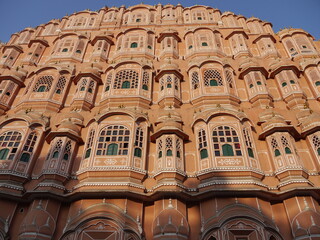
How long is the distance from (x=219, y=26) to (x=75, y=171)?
716 inches

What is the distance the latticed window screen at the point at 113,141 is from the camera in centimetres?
1412

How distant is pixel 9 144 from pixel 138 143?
6.49 metres

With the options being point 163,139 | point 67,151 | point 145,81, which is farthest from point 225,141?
point 67,151

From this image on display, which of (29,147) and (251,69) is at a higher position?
(251,69)

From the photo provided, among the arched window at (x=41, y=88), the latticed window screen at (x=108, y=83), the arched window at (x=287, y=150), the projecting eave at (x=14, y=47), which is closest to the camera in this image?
the arched window at (x=287, y=150)

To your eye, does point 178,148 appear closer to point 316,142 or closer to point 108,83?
point 316,142

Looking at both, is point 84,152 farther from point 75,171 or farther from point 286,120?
point 286,120

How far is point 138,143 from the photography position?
14516mm

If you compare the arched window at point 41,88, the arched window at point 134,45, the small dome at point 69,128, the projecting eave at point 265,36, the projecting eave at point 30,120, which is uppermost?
the projecting eave at point 265,36

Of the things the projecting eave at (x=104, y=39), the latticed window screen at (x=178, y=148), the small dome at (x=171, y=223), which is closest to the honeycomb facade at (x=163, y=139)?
the small dome at (x=171, y=223)

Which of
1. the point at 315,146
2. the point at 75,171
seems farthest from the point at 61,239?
the point at 315,146

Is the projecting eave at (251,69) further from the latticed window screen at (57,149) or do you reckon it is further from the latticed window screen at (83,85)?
the latticed window screen at (57,149)

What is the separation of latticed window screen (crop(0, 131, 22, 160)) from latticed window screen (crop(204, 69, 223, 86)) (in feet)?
36.5

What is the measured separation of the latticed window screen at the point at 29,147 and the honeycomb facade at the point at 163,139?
5 cm
